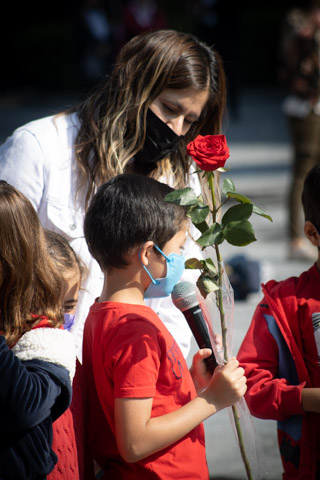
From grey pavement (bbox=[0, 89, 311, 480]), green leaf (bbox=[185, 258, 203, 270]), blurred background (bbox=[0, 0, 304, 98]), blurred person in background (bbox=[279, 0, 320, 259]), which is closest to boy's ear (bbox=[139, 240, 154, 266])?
green leaf (bbox=[185, 258, 203, 270])

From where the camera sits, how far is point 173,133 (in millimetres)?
2938

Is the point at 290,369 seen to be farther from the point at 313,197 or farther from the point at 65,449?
the point at 65,449

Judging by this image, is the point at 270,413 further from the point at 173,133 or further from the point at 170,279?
the point at 173,133

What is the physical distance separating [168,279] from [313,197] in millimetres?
659

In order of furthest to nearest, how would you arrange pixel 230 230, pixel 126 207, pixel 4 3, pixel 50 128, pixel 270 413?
pixel 4 3 < pixel 50 128 < pixel 270 413 < pixel 126 207 < pixel 230 230

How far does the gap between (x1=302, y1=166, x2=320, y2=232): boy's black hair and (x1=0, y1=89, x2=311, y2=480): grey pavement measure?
16.9 inches

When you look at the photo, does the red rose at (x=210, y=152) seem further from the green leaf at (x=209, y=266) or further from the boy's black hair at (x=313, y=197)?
the boy's black hair at (x=313, y=197)

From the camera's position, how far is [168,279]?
2.30 meters

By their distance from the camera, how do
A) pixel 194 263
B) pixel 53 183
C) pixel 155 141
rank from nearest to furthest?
pixel 194 263 < pixel 53 183 < pixel 155 141

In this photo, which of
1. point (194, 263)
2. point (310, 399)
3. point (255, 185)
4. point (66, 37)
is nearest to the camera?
point (194, 263)

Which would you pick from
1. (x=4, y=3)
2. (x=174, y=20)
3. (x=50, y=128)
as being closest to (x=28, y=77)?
(x=4, y=3)

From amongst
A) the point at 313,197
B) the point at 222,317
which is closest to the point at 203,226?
the point at 222,317

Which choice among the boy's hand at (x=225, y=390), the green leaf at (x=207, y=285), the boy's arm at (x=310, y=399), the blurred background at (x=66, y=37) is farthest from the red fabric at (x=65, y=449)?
the blurred background at (x=66, y=37)

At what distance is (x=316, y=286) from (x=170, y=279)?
22.8 inches
